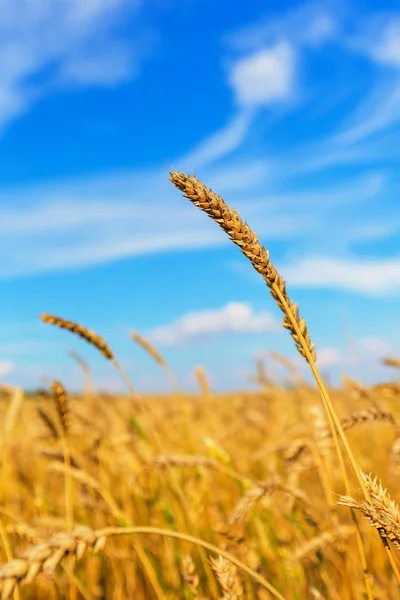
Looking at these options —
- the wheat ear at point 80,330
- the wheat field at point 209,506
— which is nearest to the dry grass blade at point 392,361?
the wheat field at point 209,506

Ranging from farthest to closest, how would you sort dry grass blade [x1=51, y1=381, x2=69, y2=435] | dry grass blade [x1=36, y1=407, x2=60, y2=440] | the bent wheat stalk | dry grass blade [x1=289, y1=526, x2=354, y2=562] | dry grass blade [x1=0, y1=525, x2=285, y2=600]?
dry grass blade [x1=36, y1=407, x2=60, y2=440] → dry grass blade [x1=289, y1=526, x2=354, y2=562] → dry grass blade [x1=51, y1=381, x2=69, y2=435] → the bent wheat stalk → dry grass blade [x1=0, y1=525, x2=285, y2=600]

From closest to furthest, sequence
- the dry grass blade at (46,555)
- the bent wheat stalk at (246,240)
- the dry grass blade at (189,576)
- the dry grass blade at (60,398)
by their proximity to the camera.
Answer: the dry grass blade at (46,555)
the bent wheat stalk at (246,240)
the dry grass blade at (189,576)
the dry grass blade at (60,398)

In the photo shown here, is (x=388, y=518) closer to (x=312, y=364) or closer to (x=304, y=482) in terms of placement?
(x=312, y=364)

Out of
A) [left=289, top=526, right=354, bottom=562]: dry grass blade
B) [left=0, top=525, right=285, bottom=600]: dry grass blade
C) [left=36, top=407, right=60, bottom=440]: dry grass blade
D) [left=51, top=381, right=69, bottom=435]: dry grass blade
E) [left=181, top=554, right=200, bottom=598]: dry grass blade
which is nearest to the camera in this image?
[left=0, top=525, right=285, bottom=600]: dry grass blade

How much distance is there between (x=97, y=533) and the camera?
1.19 meters

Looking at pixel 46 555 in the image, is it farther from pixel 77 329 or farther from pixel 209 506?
pixel 209 506

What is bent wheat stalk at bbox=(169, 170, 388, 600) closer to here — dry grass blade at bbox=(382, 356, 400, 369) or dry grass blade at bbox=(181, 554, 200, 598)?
dry grass blade at bbox=(181, 554, 200, 598)

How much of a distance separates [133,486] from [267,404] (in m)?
1.82

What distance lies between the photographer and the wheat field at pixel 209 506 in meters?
1.21

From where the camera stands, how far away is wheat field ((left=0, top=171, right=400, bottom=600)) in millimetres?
1212

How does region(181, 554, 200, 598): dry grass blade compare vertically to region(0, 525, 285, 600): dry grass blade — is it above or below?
below

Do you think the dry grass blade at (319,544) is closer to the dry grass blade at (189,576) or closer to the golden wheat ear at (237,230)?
the dry grass blade at (189,576)

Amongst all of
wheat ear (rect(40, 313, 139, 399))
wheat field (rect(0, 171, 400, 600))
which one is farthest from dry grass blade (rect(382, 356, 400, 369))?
wheat ear (rect(40, 313, 139, 399))

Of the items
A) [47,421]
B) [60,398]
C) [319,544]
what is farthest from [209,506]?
[60,398]
